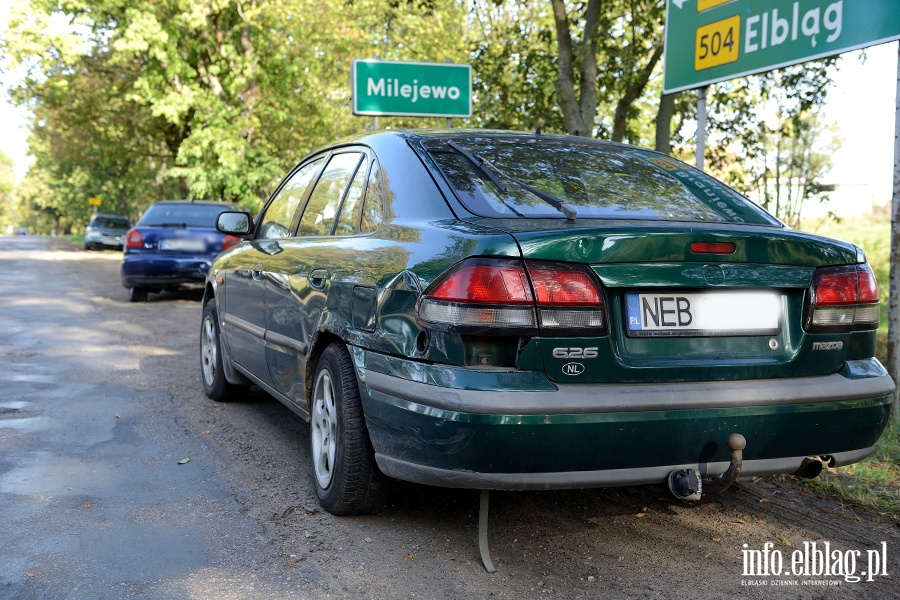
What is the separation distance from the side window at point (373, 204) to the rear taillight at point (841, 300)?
178cm

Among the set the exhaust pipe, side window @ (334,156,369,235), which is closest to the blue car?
side window @ (334,156,369,235)

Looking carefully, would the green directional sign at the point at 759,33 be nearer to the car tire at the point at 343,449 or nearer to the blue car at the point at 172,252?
the car tire at the point at 343,449

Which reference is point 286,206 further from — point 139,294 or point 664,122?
point 139,294

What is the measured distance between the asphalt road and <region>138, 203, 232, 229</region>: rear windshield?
8713 millimetres

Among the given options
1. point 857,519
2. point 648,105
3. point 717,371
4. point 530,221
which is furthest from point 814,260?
point 648,105

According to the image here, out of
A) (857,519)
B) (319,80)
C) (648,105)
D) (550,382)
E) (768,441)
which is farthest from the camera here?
(319,80)

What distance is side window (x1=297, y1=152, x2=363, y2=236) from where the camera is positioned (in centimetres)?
448

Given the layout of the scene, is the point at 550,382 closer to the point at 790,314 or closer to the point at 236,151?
the point at 790,314

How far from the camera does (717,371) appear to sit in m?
3.20

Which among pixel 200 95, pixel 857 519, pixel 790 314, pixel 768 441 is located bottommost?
pixel 857 519

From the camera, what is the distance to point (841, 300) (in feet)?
11.2

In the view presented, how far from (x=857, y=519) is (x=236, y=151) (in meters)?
21.8

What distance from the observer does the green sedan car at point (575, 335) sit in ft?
9.89

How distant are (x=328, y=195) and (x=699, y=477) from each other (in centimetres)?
245
